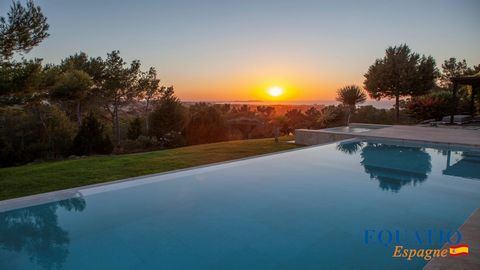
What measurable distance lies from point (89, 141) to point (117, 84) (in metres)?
8.27

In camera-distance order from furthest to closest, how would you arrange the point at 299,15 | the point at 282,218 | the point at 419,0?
1. the point at 299,15
2. the point at 419,0
3. the point at 282,218

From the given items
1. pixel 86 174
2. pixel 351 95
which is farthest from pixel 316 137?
pixel 86 174

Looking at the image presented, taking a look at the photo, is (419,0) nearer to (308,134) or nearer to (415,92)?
(415,92)

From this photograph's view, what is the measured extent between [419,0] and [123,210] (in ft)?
45.6

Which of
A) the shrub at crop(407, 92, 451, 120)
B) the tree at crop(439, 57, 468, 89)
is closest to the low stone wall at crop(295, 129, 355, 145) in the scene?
the shrub at crop(407, 92, 451, 120)

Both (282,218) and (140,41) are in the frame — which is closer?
(282,218)

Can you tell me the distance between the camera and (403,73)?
50.3ft

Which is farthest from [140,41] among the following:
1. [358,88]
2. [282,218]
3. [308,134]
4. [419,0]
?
[282,218]

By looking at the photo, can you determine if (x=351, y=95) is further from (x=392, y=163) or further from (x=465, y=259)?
(x=465, y=259)

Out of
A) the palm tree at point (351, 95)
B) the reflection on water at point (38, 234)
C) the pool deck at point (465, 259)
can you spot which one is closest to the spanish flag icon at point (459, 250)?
the pool deck at point (465, 259)

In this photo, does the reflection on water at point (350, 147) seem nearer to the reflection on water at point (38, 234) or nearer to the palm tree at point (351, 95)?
the palm tree at point (351, 95)

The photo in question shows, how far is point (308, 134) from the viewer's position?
1037cm

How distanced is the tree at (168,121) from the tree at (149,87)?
91.0 inches

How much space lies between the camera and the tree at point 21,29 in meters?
9.31
